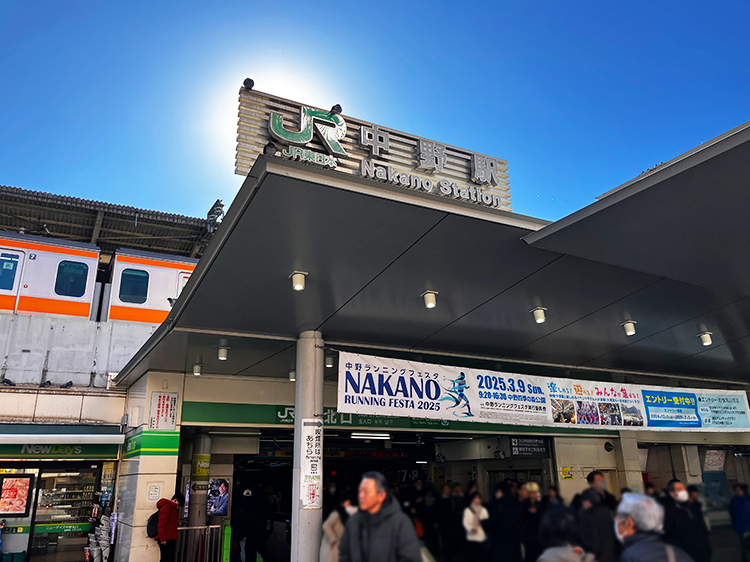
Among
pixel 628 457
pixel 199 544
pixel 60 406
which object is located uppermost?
pixel 60 406

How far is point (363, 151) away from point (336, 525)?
7867 mm

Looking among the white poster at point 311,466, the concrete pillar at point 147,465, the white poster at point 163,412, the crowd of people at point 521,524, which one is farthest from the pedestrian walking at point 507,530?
the white poster at point 163,412

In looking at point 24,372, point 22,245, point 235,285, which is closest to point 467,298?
point 235,285

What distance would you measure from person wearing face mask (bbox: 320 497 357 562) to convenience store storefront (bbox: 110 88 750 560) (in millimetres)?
1551

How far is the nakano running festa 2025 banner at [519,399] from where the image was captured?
26.1ft

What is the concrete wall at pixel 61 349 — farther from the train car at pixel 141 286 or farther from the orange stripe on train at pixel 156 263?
the orange stripe on train at pixel 156 263

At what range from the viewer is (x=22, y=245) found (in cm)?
1336

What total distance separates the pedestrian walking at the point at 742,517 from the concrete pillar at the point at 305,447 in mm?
5897

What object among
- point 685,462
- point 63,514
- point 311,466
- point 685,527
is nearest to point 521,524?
point 685,527

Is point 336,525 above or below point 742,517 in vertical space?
below

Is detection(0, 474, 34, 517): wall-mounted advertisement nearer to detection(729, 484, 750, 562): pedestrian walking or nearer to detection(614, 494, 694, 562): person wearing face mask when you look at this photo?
detection(614, 494, 694, 562): person wearing face mask

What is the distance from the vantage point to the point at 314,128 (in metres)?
9.81

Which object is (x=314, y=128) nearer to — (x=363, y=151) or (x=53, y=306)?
(x=363, y=151)

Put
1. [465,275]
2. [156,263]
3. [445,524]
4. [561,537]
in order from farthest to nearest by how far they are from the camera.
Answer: [156,263], [465,275], [445,524], [561,537]
